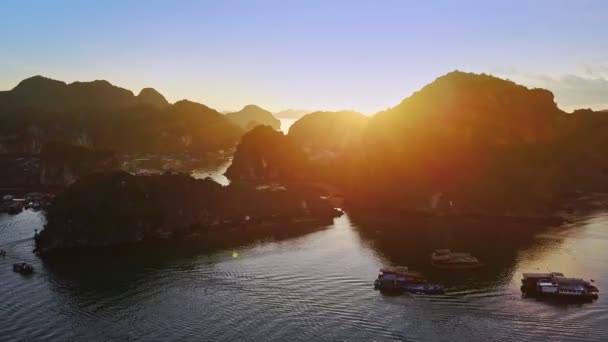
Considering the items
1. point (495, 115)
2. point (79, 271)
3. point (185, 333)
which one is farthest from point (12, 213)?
point (495, 115)

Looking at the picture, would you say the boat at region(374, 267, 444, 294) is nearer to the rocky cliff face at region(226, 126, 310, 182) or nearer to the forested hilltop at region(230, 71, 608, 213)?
the forested hilltop at region(230, 71, 608, 213)

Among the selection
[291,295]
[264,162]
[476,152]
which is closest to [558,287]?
[291,295]

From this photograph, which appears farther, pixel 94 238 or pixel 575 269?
pixel 94 238

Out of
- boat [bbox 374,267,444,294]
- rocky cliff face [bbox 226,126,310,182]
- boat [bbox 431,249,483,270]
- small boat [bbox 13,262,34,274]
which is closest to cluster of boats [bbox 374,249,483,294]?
boat [bbox 374,267,444,294]

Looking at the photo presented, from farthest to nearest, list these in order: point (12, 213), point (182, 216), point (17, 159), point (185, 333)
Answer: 1. point (17, 159)
2. point (12, 213)
3. point (182, 216)
4. point (185, 333)

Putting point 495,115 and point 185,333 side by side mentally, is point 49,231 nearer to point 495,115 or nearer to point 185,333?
point 185,333

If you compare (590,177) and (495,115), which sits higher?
(495,115)
